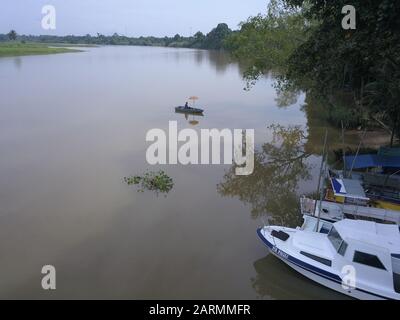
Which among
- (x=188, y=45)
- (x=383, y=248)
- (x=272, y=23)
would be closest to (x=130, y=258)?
(x=383, y=248)

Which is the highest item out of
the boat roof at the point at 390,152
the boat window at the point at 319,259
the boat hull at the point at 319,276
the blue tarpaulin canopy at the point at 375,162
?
the boat roof at the point at 390,152

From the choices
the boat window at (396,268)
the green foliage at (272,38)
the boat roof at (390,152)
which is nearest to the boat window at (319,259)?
the boat window at (396,268)

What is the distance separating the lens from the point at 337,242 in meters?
10.2

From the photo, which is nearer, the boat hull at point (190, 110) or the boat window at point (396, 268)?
the boat window at point (396, 268)

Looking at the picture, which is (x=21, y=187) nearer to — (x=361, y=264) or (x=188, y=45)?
(x=361, y=264)

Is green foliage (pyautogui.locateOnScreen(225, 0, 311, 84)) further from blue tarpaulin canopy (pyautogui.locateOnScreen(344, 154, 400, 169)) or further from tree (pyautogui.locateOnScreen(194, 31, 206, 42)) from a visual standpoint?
tree (pyautogui.locateOnScreen(194, 31, 206, 42))

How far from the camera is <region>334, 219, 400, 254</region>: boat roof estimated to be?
9539 mm

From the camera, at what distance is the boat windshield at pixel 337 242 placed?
9789mm

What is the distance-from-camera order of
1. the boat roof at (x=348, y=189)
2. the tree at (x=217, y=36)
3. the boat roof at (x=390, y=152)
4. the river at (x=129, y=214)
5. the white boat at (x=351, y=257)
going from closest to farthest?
the white boat at (x=351, y=257) → the river at (x=129, y=214) → the boat roof at (x=348, y=189) → the boat roof at (x=390, y=152) → the tree at (x=217, y=36)

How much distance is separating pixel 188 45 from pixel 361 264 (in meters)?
162

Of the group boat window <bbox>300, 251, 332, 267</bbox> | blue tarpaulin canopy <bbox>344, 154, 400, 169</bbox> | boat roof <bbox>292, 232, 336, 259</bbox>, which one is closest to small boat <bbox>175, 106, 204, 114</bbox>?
blue tarpaulin canopy <bbox>344, 154, 400, 169</bbox>

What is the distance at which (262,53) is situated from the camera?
24297 millimetres

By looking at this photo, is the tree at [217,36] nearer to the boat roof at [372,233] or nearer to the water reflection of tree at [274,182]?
the water reflection of tree at [274,182]

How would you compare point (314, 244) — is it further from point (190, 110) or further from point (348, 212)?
point (190, 110)
